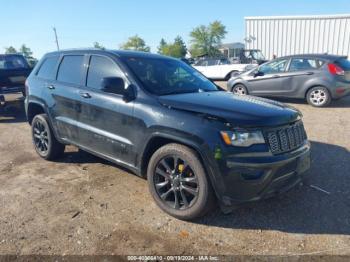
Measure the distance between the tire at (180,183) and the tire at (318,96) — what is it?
7282mm

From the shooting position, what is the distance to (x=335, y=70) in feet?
29.6

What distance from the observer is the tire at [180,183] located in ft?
10.4

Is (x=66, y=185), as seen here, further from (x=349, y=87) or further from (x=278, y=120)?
(x=349, y=87)

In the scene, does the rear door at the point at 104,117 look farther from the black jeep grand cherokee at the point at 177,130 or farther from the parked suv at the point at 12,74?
the parked suv at the point at 12,74

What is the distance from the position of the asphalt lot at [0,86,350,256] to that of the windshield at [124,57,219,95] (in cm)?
135

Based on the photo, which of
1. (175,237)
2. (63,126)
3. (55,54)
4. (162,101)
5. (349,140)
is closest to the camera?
(175,237)

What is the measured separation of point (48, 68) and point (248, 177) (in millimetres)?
3866

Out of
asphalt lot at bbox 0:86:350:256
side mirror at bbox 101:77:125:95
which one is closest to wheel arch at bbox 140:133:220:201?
asphalt lot at bbox 0:86:350:256

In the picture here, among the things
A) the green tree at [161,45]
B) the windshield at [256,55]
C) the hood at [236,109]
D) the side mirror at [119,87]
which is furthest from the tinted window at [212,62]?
the green tree at [161,45]

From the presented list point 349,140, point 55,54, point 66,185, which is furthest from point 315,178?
point 55,54

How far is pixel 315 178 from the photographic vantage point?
4.39 m

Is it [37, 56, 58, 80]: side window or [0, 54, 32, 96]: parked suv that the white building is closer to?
→ [0, 54, 32, 96]: parked suv

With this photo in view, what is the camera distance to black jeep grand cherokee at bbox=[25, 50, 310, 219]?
3035mm

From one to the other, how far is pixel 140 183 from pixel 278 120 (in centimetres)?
205
